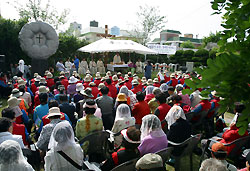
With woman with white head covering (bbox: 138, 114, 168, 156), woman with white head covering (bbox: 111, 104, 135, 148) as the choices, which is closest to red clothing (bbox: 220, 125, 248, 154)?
woman with white head covering (bbox: 138, 114, 168, 156)

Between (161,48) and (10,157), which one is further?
(161,48)

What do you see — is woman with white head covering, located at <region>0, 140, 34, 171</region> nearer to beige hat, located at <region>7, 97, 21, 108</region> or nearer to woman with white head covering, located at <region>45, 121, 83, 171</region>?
woman with white head covering, located at <region>45, 121, 83, 171</region>

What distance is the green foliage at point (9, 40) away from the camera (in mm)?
14390

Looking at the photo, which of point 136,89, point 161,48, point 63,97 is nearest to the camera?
point 63,97

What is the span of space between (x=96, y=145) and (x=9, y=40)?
45.8 ft

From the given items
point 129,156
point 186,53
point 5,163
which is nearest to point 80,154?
point 129,156

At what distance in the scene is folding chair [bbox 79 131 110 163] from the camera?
11.4 feet

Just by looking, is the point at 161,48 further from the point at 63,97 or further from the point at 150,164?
the point at 150,164

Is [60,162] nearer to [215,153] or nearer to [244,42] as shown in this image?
[215,153]

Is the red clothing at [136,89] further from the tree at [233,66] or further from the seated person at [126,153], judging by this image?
the tree at [233,66]

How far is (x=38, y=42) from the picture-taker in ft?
41.7

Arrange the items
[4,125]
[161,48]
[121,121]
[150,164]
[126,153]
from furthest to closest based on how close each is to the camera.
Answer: [161,48], [121,121], [4,125], [126,153], [150,164]

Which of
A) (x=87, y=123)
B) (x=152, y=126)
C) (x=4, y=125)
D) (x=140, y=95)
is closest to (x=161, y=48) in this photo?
(x=140, y=95)

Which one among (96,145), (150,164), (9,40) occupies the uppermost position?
A: (9,40)
